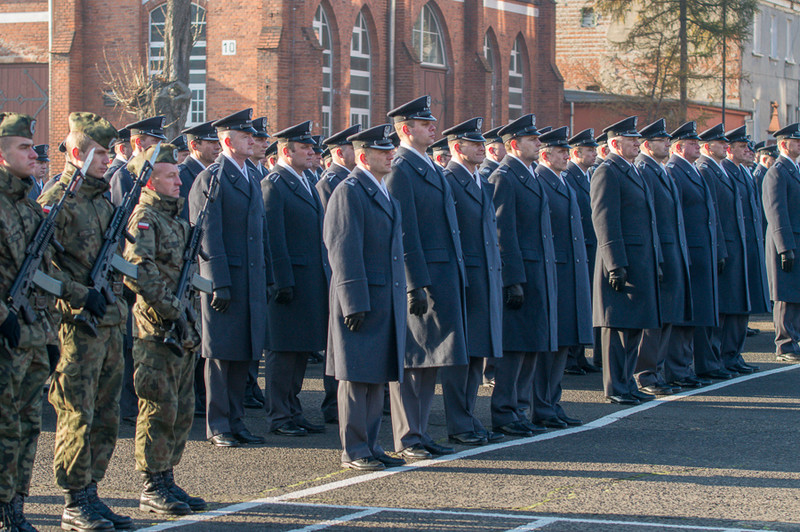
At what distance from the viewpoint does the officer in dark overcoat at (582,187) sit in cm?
1305

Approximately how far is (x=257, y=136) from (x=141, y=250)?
14.1 feet

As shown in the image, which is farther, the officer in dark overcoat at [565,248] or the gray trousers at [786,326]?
the gray trousers at [786,326]

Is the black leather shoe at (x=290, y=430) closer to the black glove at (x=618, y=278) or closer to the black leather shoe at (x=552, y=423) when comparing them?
the black leather shoe at (x=552, y=423)

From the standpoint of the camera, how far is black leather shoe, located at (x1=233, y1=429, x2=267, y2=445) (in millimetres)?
9039

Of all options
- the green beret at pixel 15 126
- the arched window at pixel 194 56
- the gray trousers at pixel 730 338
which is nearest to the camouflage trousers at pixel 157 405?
the green beret at pixel 15 126

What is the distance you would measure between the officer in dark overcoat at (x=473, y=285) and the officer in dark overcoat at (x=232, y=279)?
1.46m

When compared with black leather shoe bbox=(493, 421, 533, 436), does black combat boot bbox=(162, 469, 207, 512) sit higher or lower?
lower

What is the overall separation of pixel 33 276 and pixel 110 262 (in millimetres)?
585

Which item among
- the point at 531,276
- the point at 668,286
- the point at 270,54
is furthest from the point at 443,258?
the point at 270,54

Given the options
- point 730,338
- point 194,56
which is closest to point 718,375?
point 730,338

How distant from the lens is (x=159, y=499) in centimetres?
681

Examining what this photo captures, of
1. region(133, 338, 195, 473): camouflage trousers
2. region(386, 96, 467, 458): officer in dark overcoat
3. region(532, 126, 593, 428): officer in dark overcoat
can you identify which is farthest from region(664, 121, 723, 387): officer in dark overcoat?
region(133, 338, 195, 473): camouflage trousers

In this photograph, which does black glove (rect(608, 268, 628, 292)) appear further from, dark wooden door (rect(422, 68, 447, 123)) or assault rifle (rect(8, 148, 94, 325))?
dark wooden door (rect(422, 68, 447, 123))

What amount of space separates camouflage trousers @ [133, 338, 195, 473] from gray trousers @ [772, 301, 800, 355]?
9205 millimetres
